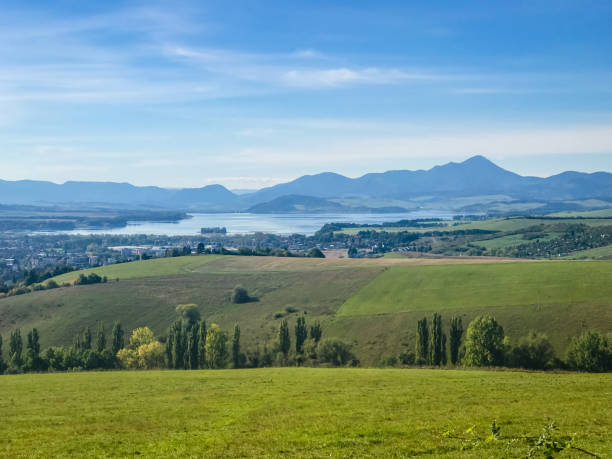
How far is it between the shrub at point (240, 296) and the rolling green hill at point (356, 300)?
1.42 metres

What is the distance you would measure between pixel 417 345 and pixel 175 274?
69535 mm

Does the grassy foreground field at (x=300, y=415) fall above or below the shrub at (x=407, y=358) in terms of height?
above

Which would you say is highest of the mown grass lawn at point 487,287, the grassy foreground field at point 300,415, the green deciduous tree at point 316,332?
the grassy foreground field at point 300,415

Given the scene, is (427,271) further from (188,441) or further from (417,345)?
(188,441)

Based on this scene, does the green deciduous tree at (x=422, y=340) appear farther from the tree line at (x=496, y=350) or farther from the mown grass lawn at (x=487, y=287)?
the mown grass lawn at (x=487, y=287)

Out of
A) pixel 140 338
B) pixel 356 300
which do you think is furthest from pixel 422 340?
pixel 140 338

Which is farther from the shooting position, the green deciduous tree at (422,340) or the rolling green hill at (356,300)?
the rolling green hill at (356,300)

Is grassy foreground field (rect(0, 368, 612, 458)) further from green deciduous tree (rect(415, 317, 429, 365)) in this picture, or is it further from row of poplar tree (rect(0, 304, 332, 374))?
row of poplar tree (rect(0, 304, 332, 374))

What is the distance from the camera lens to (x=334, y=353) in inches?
2258

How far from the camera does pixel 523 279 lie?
80.0 meters

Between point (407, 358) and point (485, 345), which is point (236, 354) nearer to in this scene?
point (407, 358)

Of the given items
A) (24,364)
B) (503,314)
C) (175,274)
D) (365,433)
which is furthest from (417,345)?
(175,274)

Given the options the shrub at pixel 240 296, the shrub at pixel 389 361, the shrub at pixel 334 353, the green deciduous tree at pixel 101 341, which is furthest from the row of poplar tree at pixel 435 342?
the green deciduous tree at pixel 101 341

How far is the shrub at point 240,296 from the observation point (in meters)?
88.8
